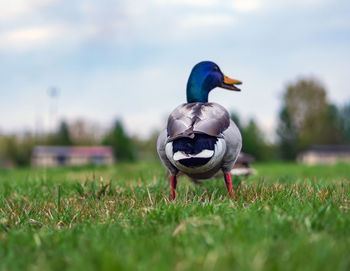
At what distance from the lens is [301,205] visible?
3766 millimetres

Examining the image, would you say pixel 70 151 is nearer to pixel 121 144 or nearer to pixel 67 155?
pixel 67 155

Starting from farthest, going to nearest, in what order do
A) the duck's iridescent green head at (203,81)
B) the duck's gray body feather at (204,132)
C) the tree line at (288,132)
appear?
the tree line at (288,132)
the duck's iridescent green head at (203,81)
the duck's gray body feather at (204,132)

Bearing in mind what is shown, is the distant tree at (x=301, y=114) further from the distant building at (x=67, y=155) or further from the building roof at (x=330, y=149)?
the distant building at (x=67, y=155)

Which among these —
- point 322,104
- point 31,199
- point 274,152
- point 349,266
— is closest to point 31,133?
point 274,152

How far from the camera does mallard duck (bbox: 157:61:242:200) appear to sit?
13.5 feet

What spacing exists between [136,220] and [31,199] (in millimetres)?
2860

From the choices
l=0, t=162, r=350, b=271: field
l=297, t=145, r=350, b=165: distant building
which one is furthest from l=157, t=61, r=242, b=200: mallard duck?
l=297, t=145, r=350, b=165: distant building

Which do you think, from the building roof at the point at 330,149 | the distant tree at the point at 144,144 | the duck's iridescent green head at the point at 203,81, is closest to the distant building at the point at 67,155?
the distant tree at the point at 144,144

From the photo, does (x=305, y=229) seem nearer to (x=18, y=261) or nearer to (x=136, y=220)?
(x=136, y=220)

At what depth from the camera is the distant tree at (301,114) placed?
167 feet

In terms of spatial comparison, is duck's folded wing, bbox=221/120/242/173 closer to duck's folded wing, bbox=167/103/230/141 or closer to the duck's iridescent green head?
duck's folded wing, bbox=167/103/230/141

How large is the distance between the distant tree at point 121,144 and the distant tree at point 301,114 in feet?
56.1

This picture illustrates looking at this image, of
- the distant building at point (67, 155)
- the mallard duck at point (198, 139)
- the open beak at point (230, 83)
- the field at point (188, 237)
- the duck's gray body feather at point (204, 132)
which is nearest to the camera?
the field at point (188, 237)

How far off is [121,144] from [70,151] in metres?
11.0
